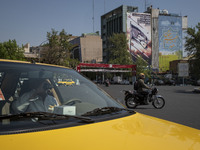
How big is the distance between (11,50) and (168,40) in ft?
199

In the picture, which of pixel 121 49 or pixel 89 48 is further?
pixel 89 48

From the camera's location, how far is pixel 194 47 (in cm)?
3441

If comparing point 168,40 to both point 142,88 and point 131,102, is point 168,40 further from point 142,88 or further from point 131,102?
point 131,102

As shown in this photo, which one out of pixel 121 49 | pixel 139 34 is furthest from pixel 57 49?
pixel 139 34

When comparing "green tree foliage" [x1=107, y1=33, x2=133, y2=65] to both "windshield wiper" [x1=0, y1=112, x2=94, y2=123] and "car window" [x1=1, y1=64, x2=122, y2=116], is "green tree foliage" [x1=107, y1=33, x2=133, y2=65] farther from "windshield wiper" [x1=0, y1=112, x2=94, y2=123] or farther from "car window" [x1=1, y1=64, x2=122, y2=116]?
"windshield wiper" [x1=0, y1=112, x2=94, y2=123]

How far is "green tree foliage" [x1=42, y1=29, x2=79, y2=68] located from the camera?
4697cm

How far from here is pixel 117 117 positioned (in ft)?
6.48

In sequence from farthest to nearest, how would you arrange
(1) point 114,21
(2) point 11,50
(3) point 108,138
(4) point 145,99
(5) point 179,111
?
(1) point 114,21 → (2) point 11,50 → (4) point 145,99 → (5) point 179,111 → (3) point 108,138

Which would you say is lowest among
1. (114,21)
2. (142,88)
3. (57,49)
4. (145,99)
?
(145,99)

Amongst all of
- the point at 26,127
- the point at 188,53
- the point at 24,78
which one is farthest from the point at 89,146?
the point at 188,53

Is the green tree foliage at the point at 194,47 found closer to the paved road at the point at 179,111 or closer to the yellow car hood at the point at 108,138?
the paved road at the point at 179,111

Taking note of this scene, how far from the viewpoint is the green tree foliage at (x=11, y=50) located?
181 feet

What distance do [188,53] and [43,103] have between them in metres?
35.3

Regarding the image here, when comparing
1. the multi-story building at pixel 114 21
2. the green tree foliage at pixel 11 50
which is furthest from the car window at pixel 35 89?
the multi-story building at pixel 114 21
